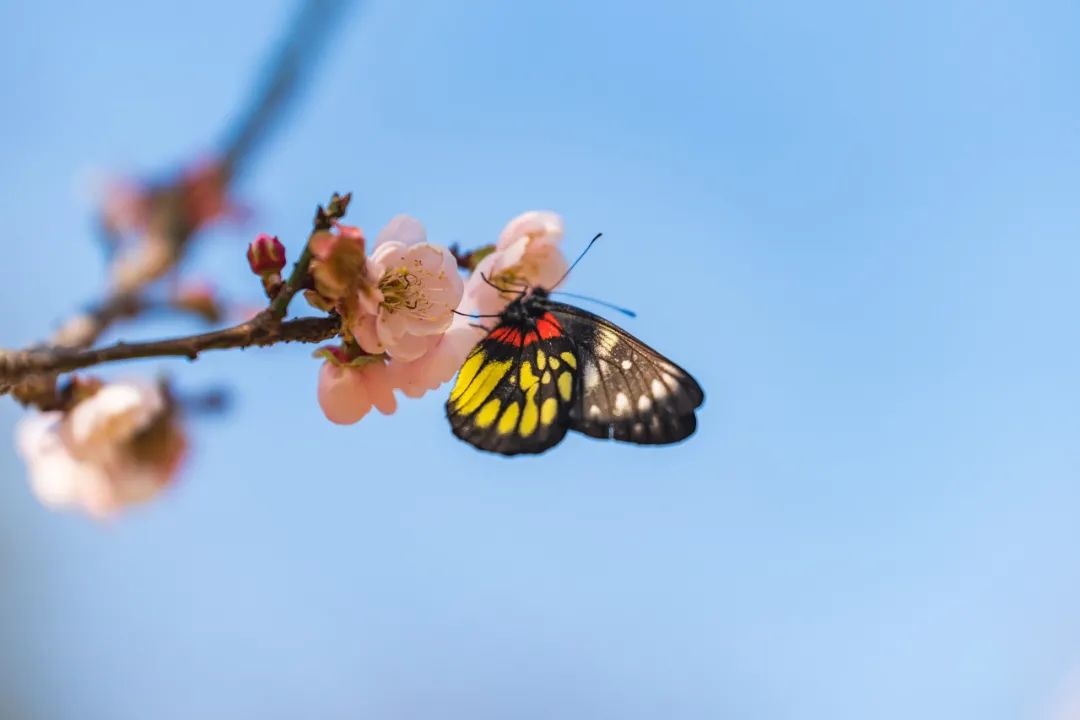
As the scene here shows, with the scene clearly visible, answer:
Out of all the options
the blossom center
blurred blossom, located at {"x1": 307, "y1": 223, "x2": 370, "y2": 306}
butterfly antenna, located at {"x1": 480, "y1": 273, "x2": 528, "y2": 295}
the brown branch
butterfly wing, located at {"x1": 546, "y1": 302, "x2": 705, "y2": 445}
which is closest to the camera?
the brown branch

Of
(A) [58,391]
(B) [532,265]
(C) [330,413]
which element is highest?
(B) [532,265]

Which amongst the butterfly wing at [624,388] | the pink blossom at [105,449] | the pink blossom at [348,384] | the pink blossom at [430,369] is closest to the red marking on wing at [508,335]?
the butterfly wing at [624,388]

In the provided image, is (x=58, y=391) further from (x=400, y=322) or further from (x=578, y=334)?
(x=578, y=334)

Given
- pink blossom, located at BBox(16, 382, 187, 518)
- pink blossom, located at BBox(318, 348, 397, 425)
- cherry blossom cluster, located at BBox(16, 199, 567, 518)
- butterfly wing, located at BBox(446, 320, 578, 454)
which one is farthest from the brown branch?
pink blossom, located at BBox(16, 382, 187, 518)

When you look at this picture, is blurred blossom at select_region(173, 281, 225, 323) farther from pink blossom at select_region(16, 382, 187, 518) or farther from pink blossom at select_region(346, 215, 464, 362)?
pink blossom at select_region(346, 215, 464, 362)

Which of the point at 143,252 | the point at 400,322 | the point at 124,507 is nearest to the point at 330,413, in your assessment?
the point at 400,322

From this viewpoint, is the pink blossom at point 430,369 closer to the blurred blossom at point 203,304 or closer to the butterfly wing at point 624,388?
the butterfly wing at point 624,388
